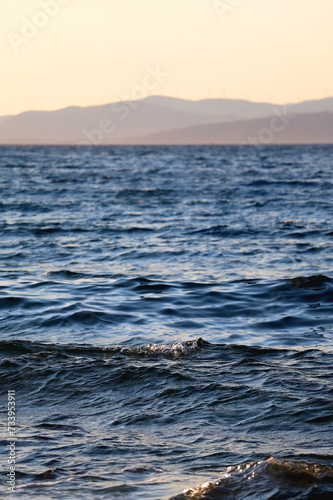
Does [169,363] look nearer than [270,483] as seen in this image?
No

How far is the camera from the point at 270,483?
213 inches

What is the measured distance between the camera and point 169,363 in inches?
338

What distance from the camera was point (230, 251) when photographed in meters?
17.5

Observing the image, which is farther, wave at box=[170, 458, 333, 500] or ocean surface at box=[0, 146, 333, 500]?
ocean surface at box=[0, 146, 333, 500]

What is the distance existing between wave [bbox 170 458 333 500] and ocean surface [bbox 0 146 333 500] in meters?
0.01

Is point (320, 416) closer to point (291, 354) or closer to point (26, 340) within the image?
point (291, 354)

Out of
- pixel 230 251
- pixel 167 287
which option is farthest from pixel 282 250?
pixel 167 287

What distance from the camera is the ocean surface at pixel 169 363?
5688 millimetres

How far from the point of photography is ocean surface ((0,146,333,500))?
5.69 meters

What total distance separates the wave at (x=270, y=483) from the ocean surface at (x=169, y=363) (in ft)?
0.04

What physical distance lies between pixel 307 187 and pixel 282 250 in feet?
69.7

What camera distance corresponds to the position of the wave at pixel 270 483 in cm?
525

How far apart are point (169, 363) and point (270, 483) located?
10.7ft

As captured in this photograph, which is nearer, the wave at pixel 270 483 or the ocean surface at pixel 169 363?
the wave at pixel 270 483
